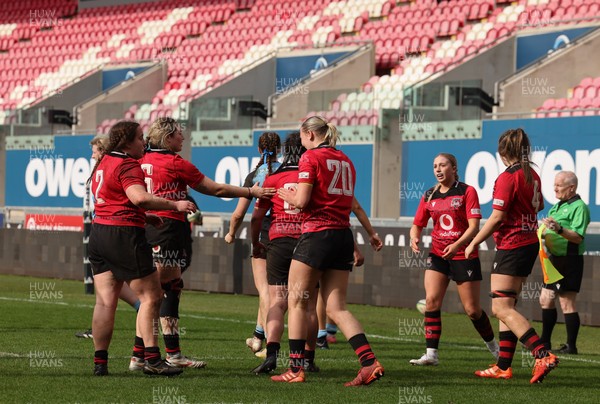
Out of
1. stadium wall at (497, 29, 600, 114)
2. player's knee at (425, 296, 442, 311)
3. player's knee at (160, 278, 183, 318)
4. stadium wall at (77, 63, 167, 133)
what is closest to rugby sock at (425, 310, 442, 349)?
player's knee at (425, 296, 442, 311)

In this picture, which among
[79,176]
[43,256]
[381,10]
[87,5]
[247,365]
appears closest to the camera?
[247,365]

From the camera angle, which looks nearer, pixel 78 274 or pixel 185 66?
pixel 78 274

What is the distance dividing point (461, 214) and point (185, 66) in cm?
2547

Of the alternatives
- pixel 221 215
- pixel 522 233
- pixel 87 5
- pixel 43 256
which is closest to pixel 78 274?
pixel 43 256

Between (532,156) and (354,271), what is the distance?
389cm

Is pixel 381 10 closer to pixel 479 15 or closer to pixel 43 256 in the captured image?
pixel 479 15

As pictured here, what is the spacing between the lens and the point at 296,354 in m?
8.65

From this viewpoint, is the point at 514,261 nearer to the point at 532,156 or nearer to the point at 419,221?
the point at 419,221

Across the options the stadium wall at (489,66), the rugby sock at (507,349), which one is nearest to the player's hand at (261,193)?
the rugby sock at (507,349)

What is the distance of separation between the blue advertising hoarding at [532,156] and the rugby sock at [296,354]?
10.8m

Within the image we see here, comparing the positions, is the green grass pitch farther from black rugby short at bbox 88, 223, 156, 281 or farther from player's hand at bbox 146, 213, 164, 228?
player's hand at bbox 146, 213, 164, 228

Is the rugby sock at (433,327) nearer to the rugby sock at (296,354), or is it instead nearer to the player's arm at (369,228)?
the player's arm at (369,228)

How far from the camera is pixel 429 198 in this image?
10.4 m

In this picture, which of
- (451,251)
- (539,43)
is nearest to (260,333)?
(451,251)
